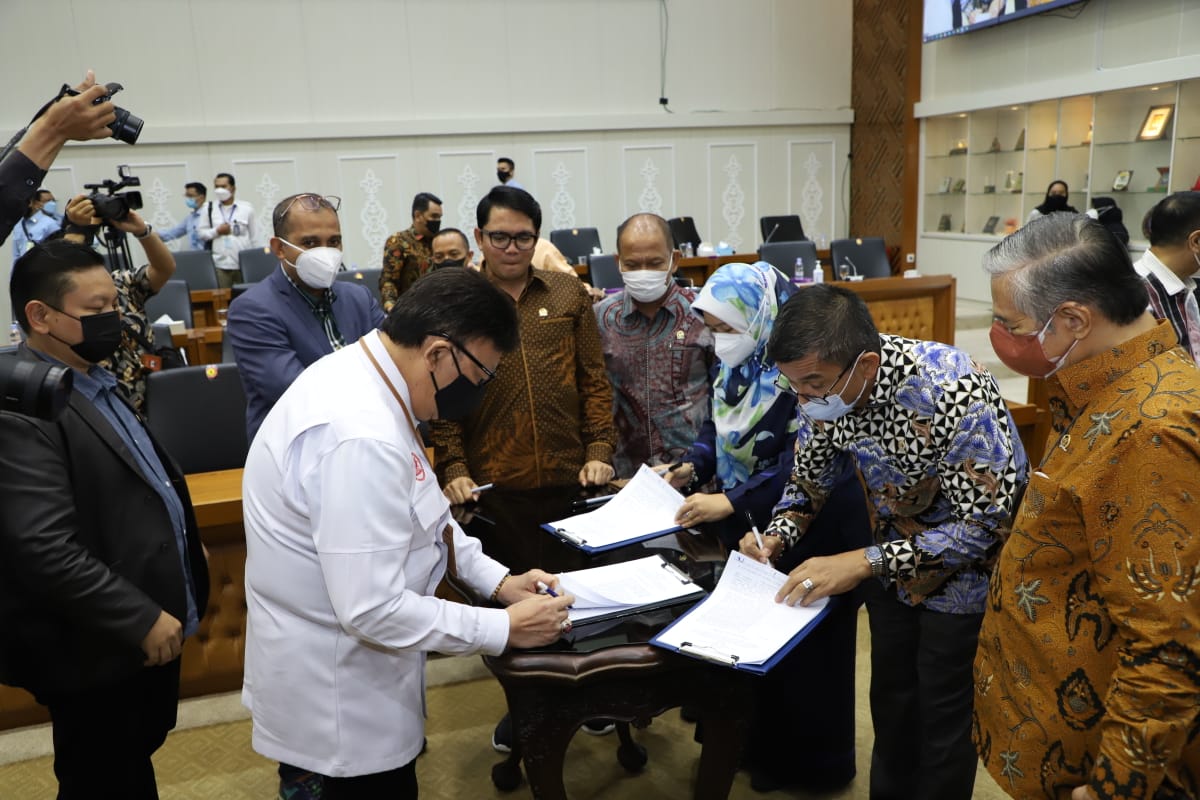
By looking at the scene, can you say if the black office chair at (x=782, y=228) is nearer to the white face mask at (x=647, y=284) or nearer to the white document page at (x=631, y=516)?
the white face mask at (x=647, y=284)

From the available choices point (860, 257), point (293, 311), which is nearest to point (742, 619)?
point (293, 311)

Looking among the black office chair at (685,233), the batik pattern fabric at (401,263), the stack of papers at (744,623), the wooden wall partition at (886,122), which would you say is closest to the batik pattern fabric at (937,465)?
the stack of papers at (744,623)

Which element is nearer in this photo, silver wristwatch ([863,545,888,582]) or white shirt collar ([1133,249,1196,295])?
silver wristwatch ([863,545,888,582])

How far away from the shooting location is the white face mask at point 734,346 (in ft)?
6.59

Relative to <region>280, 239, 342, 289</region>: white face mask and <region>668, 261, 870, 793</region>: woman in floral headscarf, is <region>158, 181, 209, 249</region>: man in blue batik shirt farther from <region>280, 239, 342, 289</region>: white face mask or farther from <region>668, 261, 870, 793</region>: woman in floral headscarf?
<region>668, 261, 870, 793</region>: woman in floral headscarf

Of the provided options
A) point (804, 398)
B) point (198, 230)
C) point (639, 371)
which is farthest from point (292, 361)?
point (198, 230)

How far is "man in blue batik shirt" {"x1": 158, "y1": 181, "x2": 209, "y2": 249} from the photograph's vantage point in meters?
8.24

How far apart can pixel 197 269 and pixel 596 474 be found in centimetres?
654

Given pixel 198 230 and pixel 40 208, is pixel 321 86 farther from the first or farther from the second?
pixel 40 208

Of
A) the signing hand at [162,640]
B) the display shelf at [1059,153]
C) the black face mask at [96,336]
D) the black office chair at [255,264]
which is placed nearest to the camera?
the signing hand at [162,640]

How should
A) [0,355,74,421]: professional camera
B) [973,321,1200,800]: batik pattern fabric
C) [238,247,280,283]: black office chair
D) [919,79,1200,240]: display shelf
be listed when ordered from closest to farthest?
[973,321,1200,800]: batik pattern fabric → [0,355,74,421]: professional camera → [919,79,1200,240]: display shelf → [238,247,280,283]: black office chair

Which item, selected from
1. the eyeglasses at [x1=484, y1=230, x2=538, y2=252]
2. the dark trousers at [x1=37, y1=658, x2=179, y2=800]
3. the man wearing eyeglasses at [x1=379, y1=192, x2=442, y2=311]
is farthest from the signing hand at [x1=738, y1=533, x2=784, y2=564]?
the man wearing eyeglasses at [x1=379, y1=192, x2=442, y2=311]

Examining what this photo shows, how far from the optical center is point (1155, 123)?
718 cm

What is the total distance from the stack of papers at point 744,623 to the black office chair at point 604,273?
5180 millimetres
